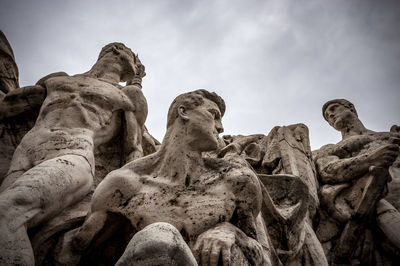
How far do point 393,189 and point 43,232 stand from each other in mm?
4210

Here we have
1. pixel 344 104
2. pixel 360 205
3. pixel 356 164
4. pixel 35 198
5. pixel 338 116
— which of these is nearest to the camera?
pixel 35 198

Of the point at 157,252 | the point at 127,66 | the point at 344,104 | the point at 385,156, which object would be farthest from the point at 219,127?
the point at 344,104

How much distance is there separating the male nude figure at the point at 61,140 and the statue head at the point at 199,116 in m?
0.89

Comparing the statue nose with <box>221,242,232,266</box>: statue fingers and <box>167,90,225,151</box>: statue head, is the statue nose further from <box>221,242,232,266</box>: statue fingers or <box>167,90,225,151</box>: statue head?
<box>221,242,232,266</box>: statue fingers

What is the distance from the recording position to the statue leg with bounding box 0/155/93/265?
1984 mm

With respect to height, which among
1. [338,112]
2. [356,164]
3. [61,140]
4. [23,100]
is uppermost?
[338,112]

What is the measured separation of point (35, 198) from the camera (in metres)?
2.30

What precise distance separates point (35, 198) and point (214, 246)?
130 cm

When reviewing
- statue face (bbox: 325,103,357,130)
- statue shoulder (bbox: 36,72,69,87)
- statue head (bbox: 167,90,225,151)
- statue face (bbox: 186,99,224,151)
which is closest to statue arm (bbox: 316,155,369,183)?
statue face (bbox: 325,103,357,130)

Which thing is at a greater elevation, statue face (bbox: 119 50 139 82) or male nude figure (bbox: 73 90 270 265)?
statue face (bbox: 119 50 139 82)

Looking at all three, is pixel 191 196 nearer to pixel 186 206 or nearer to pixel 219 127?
pixel 186 206

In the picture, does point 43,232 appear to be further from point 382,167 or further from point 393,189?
point 393,189

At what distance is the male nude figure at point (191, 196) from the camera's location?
2094 mm

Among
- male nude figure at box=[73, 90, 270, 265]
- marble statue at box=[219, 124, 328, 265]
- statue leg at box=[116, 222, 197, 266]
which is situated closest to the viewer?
statue leg at box=[116, 222, 197, 266]
